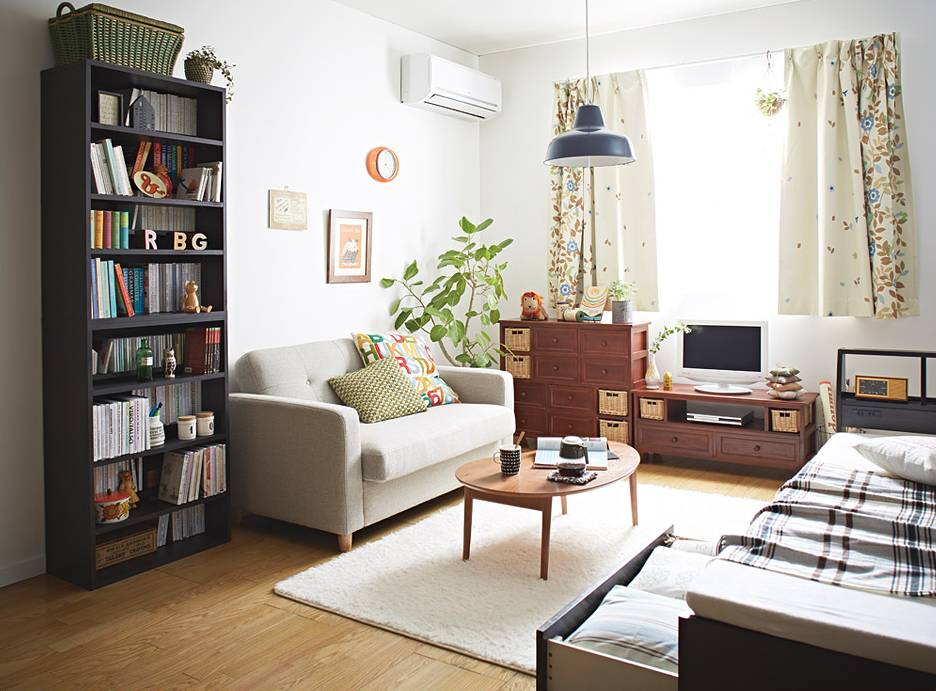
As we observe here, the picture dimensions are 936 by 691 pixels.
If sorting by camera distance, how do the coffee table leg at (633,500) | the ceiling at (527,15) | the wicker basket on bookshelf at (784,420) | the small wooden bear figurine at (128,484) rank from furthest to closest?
the ceiling at (527,15)
the wicker basket on bookshelf at (784,420)
the coffee table leg at (633,500)
the small wooden bear figurine at (128,484)

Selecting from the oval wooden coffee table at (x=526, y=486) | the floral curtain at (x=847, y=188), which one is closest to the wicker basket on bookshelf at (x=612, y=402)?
the floral curtain at (x=847, y=188)

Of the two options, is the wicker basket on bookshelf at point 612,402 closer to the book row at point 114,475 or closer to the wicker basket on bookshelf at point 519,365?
the wicker basket on bookshelf at point 519,365

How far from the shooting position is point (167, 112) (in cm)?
342

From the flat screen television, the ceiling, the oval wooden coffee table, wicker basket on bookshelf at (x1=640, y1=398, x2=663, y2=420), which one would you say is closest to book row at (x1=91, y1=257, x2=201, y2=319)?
the oval wooden coffee table

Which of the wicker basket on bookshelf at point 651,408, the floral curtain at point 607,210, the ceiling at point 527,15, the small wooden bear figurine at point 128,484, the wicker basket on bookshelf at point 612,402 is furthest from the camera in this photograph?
the floral curtain at point 607,210

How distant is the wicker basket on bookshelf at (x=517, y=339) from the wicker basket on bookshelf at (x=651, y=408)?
2.88 feet

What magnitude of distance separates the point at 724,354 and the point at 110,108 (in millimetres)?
3601

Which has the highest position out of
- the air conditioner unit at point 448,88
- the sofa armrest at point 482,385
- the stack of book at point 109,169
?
the air conditioner unit at point 448,88

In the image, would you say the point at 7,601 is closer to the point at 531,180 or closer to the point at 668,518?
the point at 668,518

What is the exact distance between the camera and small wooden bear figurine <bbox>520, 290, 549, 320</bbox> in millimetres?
5375

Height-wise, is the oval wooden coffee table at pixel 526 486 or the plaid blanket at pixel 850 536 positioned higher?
the plaid blanket at pixel 850 536

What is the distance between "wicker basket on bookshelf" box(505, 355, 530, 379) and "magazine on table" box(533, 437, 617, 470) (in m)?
1.50

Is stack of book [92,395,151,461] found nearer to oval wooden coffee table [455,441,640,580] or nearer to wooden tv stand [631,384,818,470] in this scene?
oval wooden coffee table [455,441,640,580]

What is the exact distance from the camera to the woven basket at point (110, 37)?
9.81ft
